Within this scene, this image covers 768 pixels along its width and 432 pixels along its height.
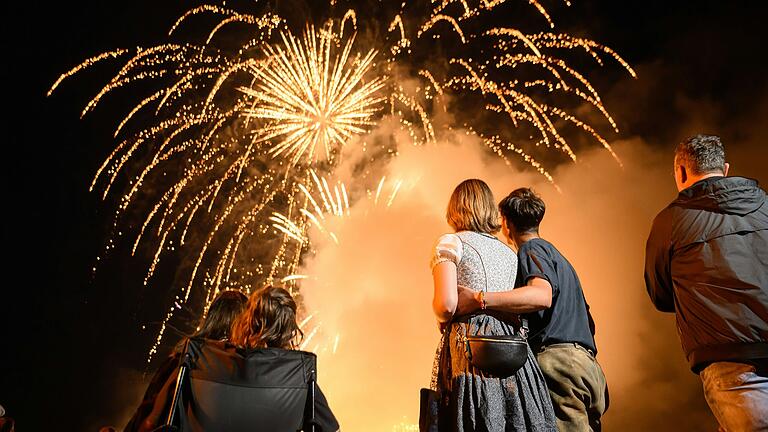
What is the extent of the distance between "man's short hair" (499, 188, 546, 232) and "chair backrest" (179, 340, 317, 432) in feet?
5.01

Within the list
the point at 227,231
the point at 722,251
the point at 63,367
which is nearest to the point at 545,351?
the point at 722,251

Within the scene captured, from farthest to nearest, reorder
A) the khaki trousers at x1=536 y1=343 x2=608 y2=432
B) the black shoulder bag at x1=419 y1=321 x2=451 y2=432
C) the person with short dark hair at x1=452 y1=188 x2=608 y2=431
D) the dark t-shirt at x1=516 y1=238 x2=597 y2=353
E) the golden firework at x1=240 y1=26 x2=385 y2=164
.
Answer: the golden firework at x1=240 y1=26 x2=385 y2=164 → the dark t-shirt at x1=516 y1=238 x2=597 y2=353 → the khaki trousers at x1=536 y1=343 x2=608 y2=432 → the person with short dark hair at x1=452 y1=188 x2=608 y2=431 → the black shoulder bag at x1=419 y1=321 x2=451 y2=432

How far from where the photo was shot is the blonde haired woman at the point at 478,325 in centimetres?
278

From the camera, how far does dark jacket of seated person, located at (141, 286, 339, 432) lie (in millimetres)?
3309

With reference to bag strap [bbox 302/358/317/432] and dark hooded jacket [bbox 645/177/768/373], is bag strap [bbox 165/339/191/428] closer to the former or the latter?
bag strap [bbox 302/358/317/432]

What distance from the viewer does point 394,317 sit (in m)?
20.3

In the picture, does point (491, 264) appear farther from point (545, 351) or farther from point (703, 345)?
point (703, 345)

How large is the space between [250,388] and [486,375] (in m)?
1.41

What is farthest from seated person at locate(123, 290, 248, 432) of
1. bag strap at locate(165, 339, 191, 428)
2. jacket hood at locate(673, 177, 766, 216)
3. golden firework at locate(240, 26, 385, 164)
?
golden firework at locate(240, 26, 385, 164)

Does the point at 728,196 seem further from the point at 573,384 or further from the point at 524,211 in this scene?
the point at 573,384

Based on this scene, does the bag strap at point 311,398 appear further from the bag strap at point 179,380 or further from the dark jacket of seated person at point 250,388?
the bag strap at point 179,380

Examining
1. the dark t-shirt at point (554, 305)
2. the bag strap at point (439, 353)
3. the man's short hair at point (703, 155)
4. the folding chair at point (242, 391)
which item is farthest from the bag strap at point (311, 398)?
the man's short hair at point (703, 155)

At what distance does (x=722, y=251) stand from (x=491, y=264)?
1.13m

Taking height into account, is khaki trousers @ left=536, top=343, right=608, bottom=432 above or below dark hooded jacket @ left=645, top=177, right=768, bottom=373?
below
